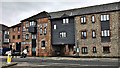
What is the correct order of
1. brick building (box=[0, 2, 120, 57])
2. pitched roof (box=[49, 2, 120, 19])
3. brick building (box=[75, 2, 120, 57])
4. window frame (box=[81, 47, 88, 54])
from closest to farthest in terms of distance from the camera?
brick building (box=[75, 2, 120, 57])
brick building (box=[0, 2, 120, 57])
pitched roof (box=[49, 2, 120, 19])
window frame (box=[81, 47, 88, 54])

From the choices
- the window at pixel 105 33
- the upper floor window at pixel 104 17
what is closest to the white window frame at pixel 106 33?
the window at pixel 105 33

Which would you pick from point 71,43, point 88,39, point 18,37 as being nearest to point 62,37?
point 71,43

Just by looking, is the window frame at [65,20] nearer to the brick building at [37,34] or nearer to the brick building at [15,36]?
the brick building at [37,34]

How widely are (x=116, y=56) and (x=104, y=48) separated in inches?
124

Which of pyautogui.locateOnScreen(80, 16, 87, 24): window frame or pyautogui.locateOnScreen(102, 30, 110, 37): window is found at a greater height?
pyautogui.locateOnScreen(80, 16, 87, 24): window frame

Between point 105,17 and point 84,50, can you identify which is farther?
point 84,50

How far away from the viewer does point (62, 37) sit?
54.2m

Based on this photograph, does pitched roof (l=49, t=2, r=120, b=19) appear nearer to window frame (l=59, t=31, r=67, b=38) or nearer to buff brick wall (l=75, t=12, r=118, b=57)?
buff brick wall (l=75, t=12, r=118, b=57)

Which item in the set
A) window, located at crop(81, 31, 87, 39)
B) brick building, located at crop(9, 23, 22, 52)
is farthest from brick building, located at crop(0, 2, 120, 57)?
brick building, located at crop(9, 23, 22, 52)

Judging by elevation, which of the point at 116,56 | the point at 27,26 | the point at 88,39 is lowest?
the point at 116,56

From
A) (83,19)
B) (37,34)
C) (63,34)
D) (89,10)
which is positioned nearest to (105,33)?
(83,19)

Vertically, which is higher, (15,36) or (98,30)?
(15,36)

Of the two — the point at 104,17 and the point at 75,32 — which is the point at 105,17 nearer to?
the point at 104,17

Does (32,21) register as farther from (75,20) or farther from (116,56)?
(116,56)
